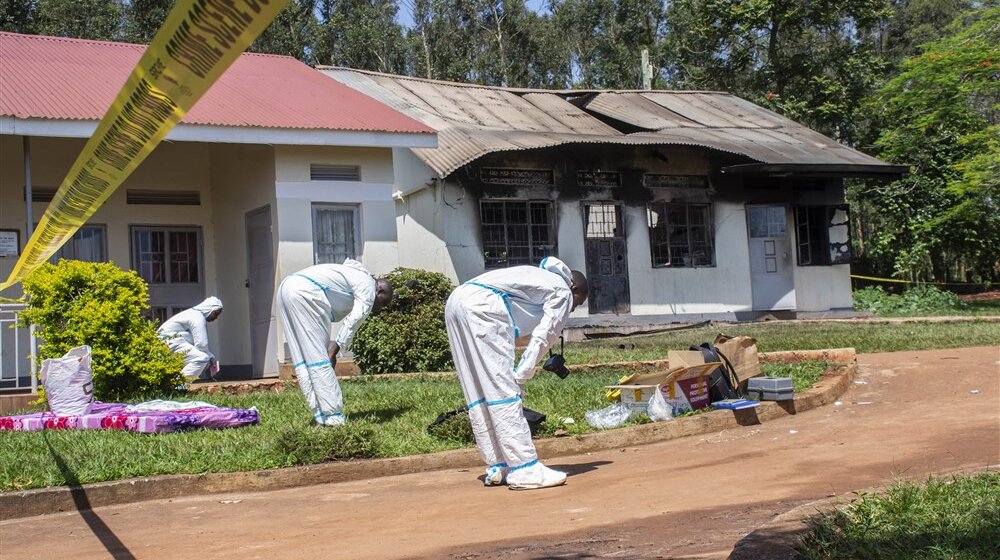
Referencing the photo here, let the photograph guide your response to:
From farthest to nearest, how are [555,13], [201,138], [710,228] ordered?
[555,13] < [710,228] < [201,138]

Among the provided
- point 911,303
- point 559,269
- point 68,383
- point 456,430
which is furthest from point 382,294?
point 911,303

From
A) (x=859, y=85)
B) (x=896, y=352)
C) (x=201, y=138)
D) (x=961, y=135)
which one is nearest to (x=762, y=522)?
(x=896, y=352)

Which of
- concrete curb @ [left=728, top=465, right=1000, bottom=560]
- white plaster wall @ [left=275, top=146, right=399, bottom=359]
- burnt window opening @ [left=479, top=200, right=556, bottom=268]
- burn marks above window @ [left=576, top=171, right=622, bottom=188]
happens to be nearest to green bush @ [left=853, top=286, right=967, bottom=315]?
burn marks above window @ [left=576, top=171, right=622, bottom=188]

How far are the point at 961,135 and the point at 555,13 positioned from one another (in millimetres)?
18861

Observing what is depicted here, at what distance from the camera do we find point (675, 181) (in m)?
21.6

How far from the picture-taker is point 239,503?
705cm

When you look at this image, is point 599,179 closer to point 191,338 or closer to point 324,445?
point 191,338

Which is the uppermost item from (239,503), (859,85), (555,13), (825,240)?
(555,13)

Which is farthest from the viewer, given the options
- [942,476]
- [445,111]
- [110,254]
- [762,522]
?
[445,111]

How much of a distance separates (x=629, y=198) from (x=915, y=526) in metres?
16.7

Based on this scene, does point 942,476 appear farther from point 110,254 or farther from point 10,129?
point 110,254

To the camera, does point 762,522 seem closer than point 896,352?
Yes

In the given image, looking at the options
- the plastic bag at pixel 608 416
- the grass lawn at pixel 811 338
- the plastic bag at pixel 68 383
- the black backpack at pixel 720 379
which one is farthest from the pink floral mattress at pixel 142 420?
the grass lawn at pixel 811 338

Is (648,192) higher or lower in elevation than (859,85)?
lower
